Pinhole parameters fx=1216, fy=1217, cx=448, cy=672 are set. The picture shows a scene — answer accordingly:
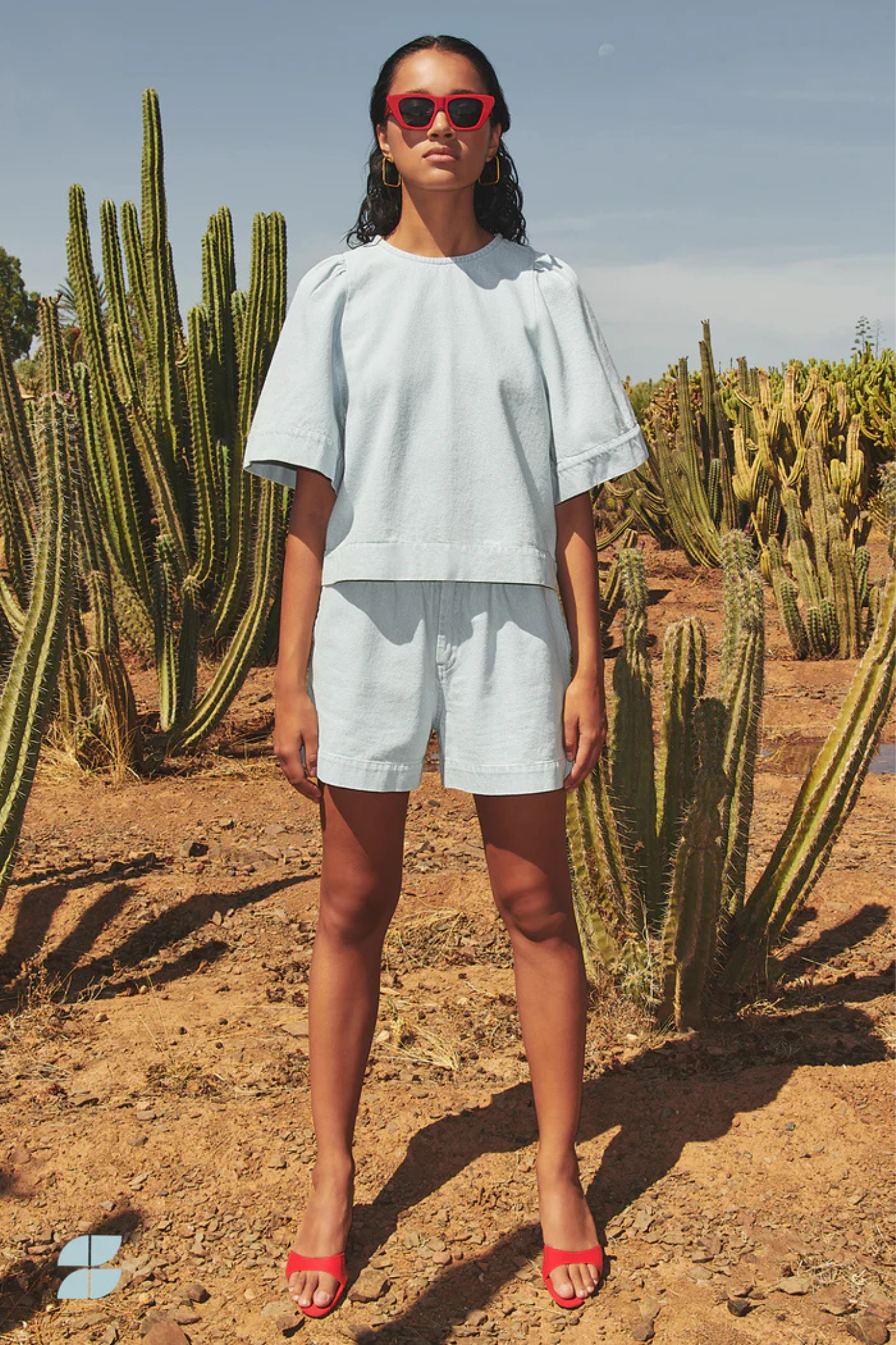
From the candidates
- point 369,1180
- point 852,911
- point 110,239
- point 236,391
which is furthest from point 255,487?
point 369,1180

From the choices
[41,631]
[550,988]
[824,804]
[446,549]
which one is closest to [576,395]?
[446,549]

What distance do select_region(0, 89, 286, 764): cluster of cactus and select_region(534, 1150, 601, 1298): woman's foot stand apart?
4072 millimetres

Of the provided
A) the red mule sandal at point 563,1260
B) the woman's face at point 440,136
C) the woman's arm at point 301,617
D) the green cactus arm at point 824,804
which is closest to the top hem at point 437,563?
the woman's arm at point 301,617

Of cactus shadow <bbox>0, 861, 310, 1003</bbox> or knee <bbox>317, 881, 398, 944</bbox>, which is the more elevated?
knee <bbox>317, 881, 398, 944</bbox>

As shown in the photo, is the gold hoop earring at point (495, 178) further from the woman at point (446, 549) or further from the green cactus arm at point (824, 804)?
the green cactus arm at point (824, 804)

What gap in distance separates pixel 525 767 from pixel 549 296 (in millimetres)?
833

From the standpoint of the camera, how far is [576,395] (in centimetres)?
214

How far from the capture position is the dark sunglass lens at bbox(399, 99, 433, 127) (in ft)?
6.68

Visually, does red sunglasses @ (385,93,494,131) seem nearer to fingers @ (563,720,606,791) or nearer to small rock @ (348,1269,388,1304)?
fingers @ (563,720,606,791)

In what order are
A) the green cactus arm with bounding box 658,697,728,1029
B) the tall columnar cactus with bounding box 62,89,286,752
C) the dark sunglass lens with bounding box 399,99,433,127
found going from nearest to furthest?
the dark sunglass lens with bounding box 399,99,433,127 → the green cactus arm with bounding box 658,697,728,1029 → the tall columnar cactus with bounding box 62,89,286,752

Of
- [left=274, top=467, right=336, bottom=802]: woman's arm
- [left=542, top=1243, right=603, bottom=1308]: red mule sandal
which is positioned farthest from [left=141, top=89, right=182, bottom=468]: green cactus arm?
[left=542, top=1243, right=603, bottom=1308]: red mule sandal

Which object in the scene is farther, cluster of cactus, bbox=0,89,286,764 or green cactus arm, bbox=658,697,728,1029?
cluster of cactus, bbox=0,89,286,764

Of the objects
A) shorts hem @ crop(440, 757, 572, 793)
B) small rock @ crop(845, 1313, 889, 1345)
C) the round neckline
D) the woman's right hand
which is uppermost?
the round neckline

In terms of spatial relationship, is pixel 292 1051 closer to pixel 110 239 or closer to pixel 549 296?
pixel 549 296
